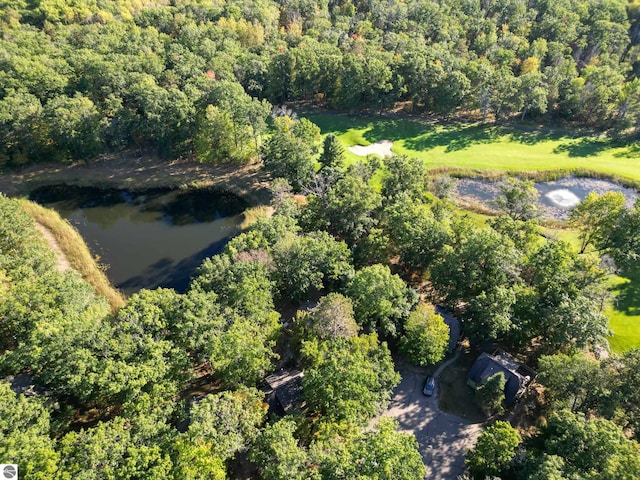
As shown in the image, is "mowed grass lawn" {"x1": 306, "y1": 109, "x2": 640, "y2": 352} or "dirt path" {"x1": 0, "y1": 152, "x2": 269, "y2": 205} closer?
"dirt path" {"x1": 0, "y1": 152, "x2": 269, "y2": 205}

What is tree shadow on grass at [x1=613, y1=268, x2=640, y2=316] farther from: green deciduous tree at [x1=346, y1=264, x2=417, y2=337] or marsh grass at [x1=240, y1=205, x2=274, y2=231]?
marsh grass at [x1=240, y1=205, x2=274, y2=231]

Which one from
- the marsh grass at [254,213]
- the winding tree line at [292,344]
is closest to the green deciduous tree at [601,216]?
the winding tree line at [292,344]

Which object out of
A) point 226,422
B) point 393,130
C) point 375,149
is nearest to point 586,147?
point 393,130

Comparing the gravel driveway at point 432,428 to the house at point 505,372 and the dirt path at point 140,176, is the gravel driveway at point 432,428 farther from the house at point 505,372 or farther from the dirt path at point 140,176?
the dirt path at point 140,176

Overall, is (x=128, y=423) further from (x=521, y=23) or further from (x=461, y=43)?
(x=521, y=23)

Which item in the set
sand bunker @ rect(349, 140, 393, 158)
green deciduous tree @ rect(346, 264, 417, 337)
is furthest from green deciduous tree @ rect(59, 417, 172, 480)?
sand bunker @ rect(349, 140, 393, 158)

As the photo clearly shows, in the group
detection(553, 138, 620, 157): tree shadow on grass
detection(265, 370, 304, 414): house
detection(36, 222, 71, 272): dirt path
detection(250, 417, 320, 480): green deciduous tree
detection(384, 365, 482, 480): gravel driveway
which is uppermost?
detection(36, 222, 71, 272): dirt path

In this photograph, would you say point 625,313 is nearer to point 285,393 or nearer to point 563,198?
point 563,198

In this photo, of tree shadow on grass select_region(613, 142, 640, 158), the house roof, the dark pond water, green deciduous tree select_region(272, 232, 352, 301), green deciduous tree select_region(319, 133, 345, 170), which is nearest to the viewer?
the house roof

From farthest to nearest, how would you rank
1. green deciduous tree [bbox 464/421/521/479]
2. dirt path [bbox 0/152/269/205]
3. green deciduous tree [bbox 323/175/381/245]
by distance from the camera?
dirt path [bbox 0/152/269/205], green deciduous tree [bbox 323/175/381/245], green deciduous tree [bbox 464/421/521/479]
